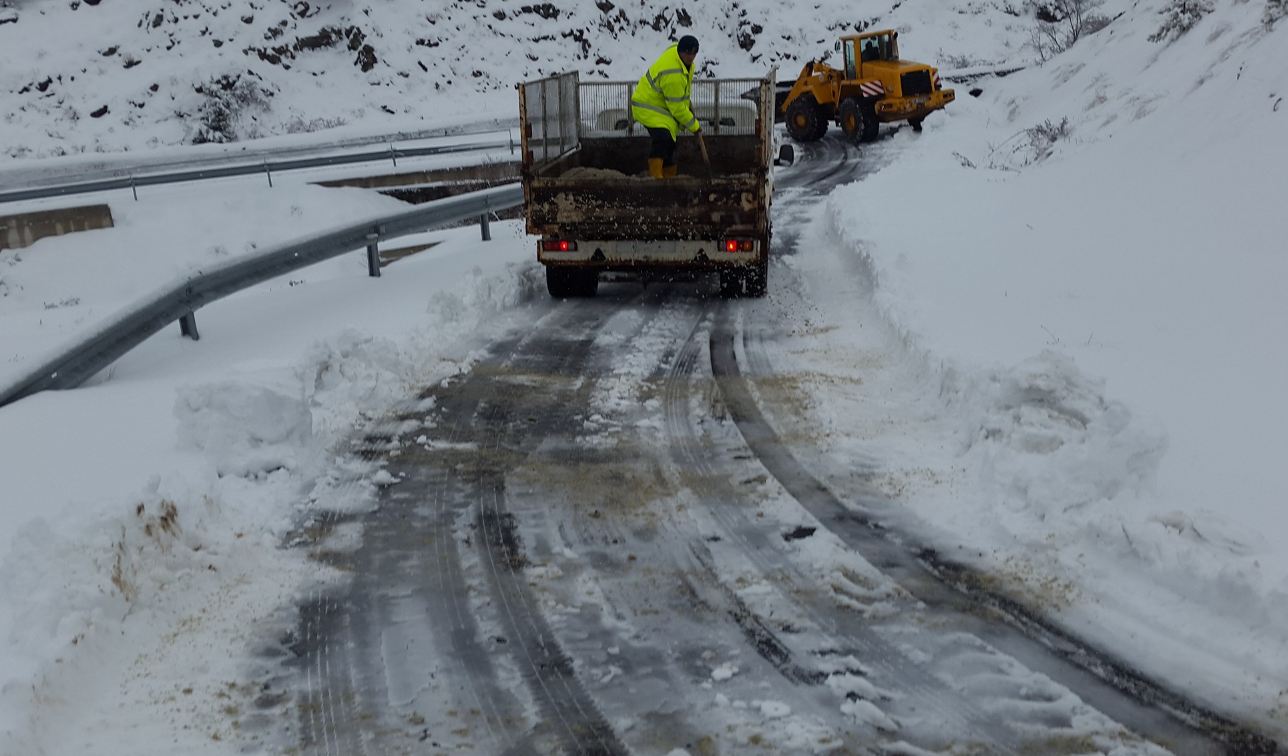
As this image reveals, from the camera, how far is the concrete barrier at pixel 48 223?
796 inches

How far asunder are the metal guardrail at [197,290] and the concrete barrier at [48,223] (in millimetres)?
11656

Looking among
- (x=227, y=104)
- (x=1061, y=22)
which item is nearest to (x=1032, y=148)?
(x=227, y=104)

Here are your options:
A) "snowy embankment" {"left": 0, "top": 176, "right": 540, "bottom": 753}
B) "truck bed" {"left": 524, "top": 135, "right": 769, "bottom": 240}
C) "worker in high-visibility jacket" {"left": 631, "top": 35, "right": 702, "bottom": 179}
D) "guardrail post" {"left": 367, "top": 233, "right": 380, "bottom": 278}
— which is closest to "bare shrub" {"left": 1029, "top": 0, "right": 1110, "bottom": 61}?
"worker in high-visibility jacket" {"left": 631, "top": 35, "right": 702, "bottom": 179}

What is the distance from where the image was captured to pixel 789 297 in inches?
428

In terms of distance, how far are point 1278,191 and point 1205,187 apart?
41.7 inches

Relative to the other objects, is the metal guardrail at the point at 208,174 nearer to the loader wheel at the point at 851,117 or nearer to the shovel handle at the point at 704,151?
the loader wheel at the point at 851,117

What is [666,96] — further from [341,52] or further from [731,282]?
[341,52]

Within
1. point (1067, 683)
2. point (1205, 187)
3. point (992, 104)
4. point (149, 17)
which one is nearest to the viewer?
point (1067, 683)

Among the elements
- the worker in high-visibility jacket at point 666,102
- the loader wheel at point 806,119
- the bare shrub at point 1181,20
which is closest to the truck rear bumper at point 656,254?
the worker in high-visibility jacket at point 666,102

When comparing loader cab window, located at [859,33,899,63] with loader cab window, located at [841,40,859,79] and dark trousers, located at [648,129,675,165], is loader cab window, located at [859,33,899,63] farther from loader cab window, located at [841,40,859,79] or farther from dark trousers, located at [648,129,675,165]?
dark trousers, located at [648,129,675,165]

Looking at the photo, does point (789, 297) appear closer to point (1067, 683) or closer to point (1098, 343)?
point (1098, 343)

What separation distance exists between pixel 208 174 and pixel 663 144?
46.5 ft

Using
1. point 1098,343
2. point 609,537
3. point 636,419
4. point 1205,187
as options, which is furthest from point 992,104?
point 609,537

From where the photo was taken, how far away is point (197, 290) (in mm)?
8930
